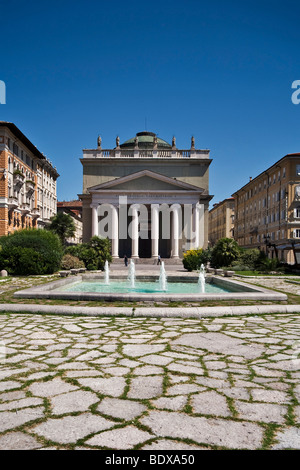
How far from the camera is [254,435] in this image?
2555 millimetres

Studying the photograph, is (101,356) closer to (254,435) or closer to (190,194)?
(254,435)

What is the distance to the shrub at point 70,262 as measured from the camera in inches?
866

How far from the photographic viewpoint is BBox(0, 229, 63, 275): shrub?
18.8m

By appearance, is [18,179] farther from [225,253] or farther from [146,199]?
[225,253]

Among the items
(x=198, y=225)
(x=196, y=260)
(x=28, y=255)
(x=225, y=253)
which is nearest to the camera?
(x=28, y=255)

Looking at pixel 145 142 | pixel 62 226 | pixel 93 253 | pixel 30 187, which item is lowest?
pixel 93 253

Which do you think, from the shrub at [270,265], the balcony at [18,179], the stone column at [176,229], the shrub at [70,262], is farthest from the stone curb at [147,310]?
the balcony at [18,179]

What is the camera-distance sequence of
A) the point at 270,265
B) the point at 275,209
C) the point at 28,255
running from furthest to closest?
the point at 275,209, the point at 270,265, the point at 28,255

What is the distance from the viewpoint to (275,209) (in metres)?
48.3

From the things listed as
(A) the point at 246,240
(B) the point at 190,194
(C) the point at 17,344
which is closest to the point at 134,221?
(B) the point at 190,194

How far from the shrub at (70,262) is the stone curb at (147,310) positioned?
1457 centimetres

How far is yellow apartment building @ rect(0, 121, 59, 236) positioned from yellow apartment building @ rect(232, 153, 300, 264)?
2906 centimetres

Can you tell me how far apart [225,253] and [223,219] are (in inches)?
2307

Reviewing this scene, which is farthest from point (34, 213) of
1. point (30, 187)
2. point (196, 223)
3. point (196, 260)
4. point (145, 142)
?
point (196, 260)
